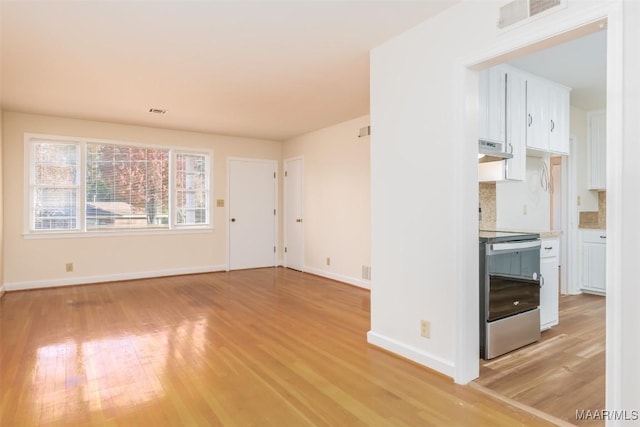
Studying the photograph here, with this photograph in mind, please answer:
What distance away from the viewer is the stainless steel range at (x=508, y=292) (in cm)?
269

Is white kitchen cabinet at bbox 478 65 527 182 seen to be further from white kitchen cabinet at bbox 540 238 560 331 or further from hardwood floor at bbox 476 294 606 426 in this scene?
hardwood floor at bbox 476 294 606 426

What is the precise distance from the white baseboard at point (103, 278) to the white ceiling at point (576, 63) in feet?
17.8

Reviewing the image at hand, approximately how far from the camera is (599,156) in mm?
4918

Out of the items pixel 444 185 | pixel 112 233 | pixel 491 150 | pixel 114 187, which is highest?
pixel 491 150

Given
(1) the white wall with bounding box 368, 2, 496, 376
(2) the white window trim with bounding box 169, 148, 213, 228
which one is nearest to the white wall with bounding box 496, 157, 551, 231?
(1) the white wall with bounding box 368, 2, 496, 376

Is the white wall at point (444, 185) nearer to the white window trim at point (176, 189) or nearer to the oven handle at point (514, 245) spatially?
the oven handle at point (514, 245)

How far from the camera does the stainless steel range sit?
2688 millimetres

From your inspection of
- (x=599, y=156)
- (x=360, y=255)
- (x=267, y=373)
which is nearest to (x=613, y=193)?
(x=267, y=373)

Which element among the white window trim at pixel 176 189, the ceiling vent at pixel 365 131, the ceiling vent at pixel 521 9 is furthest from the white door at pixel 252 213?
the ceiling vent at pixel 521 9

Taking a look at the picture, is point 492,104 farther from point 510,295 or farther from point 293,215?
point 293,215

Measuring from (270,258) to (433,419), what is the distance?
215 inches

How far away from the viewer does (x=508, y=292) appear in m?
2.81

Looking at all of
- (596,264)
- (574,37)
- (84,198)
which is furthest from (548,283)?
(84,198)

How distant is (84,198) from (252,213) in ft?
8.81
